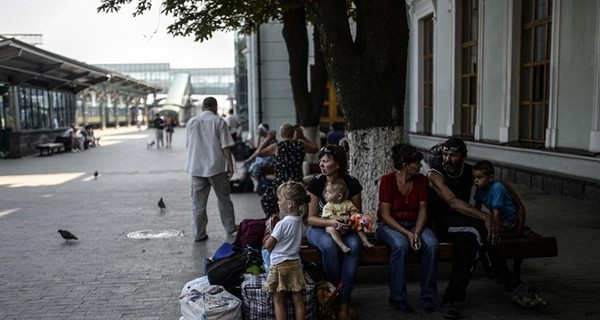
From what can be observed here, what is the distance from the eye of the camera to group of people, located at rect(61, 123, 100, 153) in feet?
93.9

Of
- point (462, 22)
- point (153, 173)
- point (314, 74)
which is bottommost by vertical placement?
point (153, 173)

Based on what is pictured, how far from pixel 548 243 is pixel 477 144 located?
971cm

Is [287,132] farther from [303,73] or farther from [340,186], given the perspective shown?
[303,73]

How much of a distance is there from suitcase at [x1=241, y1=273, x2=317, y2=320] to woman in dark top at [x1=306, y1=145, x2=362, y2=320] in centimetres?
31

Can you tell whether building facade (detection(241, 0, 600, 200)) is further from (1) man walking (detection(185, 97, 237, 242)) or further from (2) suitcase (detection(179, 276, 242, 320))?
(2) suitcase (detection(179, 276, 242, 320))

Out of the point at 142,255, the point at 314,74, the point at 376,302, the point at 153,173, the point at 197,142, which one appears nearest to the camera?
the point at 376,302

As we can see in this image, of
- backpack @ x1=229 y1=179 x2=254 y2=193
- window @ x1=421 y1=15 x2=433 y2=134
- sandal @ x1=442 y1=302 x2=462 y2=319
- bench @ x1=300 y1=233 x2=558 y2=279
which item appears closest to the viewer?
sandal @ x1=442 y1=302 x2=462 y2=319

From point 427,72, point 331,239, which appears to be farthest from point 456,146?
point 427,72

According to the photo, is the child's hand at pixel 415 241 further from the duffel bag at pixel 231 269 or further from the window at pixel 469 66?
the window at pixel 469 66

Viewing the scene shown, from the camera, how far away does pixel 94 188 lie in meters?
14.2

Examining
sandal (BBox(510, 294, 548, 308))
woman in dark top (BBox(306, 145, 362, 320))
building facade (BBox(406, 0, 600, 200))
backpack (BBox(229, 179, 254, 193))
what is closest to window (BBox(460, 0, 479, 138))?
building facade (BBox(406, 0, 600, 200))

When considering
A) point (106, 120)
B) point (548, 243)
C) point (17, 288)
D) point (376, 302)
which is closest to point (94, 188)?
point (17, 288)

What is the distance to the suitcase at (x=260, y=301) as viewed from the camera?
457 cm

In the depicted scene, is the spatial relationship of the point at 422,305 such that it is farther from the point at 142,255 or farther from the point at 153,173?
the point at 153,173
